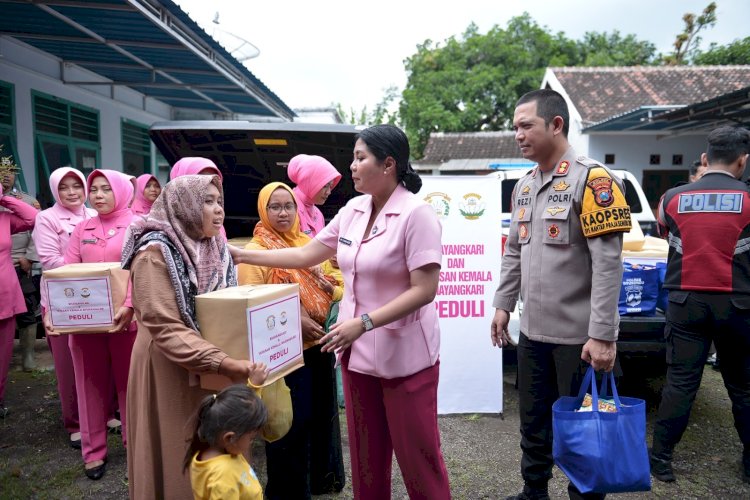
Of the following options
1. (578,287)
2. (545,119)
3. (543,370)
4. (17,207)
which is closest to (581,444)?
(543,370)

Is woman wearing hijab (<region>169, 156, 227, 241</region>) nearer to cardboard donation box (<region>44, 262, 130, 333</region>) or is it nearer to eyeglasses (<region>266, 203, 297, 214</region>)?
eyeglasses (<region>266, 203, 297, 214</region>)

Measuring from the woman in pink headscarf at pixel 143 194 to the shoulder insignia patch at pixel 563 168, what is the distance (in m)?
3.52

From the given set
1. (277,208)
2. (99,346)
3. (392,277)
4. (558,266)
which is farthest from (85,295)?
(558,266)

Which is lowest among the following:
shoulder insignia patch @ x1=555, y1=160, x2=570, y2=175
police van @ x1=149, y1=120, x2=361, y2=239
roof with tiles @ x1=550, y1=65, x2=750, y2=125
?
shoulder insignia patch @ x1=555, y1=160, x2=570, y2=175

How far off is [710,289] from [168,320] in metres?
3.12

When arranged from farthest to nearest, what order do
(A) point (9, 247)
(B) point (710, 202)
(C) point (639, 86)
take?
(C) point (639, 86), (A) point (9, 247), (B) point (710, 202)

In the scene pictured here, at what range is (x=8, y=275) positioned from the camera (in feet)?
14.3

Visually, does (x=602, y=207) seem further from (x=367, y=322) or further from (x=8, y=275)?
(x=8, y=275)

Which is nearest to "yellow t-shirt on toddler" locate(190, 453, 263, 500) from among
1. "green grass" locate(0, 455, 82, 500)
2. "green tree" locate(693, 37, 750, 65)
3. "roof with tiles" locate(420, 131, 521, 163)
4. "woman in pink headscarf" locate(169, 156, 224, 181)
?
"woman in pink headscarf" locate(169, 156, 224, 181)

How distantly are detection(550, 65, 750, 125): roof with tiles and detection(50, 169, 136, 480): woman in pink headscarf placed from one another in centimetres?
1755

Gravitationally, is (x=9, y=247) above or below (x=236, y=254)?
below

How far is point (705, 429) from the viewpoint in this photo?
14.1 feet

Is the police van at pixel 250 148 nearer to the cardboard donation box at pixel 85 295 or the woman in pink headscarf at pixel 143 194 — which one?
the woman in pink headscarf at pixel 143 194

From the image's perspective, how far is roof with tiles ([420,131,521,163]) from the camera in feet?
95.0
